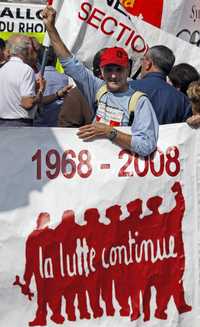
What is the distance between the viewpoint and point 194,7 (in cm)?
1016

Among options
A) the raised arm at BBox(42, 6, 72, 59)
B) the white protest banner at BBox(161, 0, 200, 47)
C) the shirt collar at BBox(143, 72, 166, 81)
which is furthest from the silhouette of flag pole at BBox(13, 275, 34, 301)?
the white protest banner at BBox(161, 0, 200, 47)

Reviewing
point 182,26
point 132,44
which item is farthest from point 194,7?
point 132,44

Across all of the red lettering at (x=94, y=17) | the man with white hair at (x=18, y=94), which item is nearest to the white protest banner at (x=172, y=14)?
the red lettering at (x=94, y=17)

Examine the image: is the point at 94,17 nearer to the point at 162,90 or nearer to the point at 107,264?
the point at 162,90

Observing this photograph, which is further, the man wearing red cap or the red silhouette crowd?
the man wearing red cap

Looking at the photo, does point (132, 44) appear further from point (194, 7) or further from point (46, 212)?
point (46, 212)

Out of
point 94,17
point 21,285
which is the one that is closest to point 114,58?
point 21,285

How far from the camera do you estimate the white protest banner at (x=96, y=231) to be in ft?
22.4

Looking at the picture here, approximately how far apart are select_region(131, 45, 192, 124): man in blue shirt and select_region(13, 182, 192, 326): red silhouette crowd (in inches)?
37.9

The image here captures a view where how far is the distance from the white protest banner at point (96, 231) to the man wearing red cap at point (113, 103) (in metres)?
0.10

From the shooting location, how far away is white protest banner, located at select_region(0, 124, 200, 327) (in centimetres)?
684

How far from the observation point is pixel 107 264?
7043 millimetres

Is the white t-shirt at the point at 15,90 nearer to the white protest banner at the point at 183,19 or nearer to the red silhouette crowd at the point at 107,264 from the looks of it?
the red silhouette crowd at the point at 107,264

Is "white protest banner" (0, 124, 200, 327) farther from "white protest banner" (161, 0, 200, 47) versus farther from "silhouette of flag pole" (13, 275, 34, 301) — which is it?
"white protest banner" (161, 0, 200, 47)
